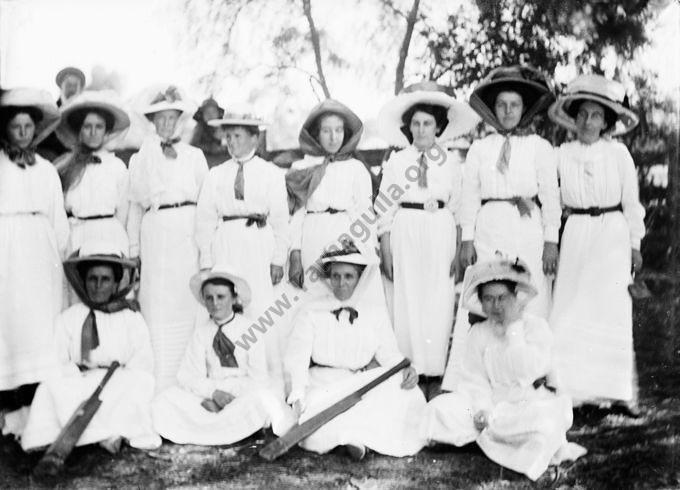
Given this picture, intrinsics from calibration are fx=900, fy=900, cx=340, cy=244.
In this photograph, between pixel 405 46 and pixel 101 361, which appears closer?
pixel 101 361

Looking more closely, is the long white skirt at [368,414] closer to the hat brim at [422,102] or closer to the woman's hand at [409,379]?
the woman's hand at [409,379]

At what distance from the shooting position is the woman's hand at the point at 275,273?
16.4 feet

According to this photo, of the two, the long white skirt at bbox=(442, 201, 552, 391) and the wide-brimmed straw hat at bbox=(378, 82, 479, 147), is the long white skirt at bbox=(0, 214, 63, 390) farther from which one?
the long white skirt at bbox=(442, 201, 552, 391)

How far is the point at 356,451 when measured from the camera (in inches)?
181

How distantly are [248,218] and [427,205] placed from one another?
3.24 ft

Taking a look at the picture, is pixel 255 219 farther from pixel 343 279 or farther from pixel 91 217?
pixel 91 217

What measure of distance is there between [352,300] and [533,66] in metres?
1.64

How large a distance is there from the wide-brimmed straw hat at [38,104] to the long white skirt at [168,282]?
→ 703 mm

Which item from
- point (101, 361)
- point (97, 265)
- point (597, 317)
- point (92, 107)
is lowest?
point (101, 361)

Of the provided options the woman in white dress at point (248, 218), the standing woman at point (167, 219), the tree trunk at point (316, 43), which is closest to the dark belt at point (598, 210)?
the tree trunk at point (316, 43)

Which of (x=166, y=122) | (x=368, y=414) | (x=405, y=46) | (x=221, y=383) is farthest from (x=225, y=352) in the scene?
(x=405, y=46)

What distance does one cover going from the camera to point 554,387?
15.5 feet

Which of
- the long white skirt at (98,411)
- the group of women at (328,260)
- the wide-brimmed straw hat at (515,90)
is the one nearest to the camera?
the long white skirt at (98,411)

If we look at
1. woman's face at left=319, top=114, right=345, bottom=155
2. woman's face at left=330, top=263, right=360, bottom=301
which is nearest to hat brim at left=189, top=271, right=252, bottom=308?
woman's face at left=330, top=263, right=360, bottom=301
